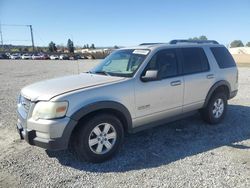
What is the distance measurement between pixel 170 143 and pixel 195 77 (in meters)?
1.46

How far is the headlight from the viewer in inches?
142

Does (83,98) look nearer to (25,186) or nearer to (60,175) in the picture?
(60,175)

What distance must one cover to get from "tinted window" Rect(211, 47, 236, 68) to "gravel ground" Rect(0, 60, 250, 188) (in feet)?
4.94

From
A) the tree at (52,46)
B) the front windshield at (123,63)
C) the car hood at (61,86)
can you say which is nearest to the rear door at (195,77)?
the front windshield at (123,63)

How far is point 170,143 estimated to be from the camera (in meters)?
4.86

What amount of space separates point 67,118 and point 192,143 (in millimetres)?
2466

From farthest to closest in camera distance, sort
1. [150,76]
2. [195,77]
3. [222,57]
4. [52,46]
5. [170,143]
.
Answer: [52,46] → [222,57] → [195,77] → [170,143] → [150,76]

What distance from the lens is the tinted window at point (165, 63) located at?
15.4 ft

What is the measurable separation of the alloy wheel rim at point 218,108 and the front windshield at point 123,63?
91.1 inches

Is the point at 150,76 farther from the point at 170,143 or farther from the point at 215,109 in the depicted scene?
the point at 215,109

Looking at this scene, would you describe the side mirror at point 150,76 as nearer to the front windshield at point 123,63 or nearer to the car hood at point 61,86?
the front windshield at point 123,63

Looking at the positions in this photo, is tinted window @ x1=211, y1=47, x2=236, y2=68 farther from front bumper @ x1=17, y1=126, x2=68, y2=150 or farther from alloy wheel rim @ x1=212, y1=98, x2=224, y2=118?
front bumper @ x1=17, y1=126, x2=68, y2=150

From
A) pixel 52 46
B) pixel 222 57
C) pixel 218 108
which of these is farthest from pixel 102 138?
pixel 52 46

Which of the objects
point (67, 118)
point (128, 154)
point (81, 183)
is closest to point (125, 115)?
point (128, 154)
